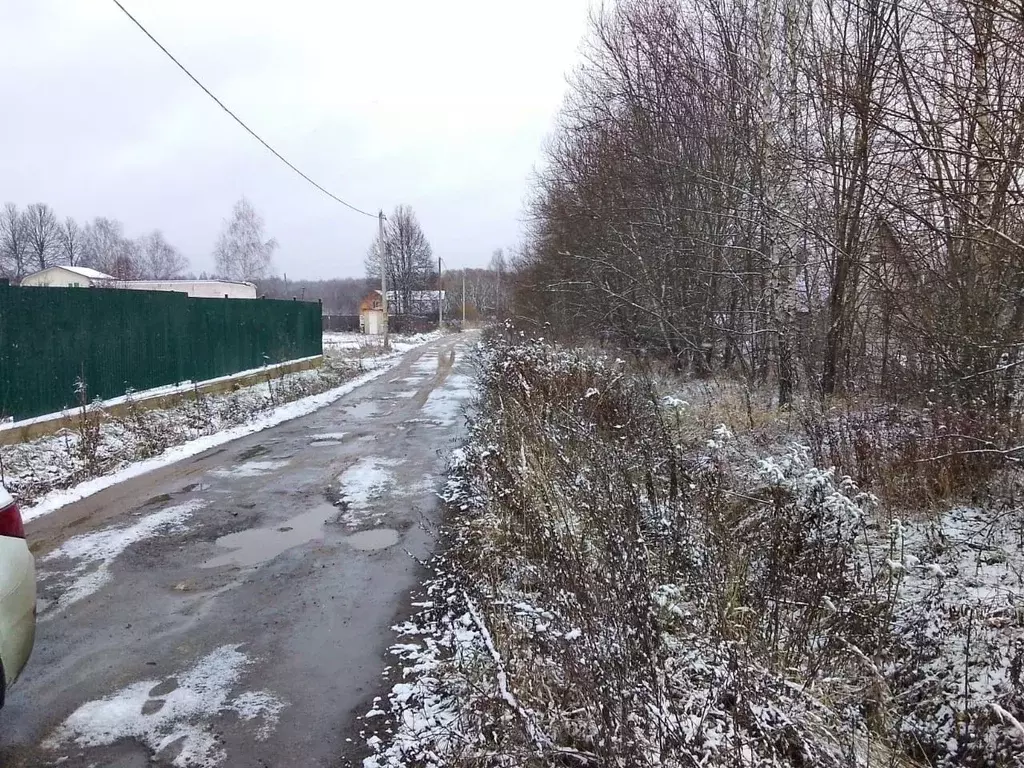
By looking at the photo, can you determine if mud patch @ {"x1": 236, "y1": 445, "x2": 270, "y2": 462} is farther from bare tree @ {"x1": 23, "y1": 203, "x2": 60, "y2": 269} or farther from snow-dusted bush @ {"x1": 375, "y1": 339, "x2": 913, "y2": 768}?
bare tree @ {"x1": 23, "y1": 203, "x2": 60, "y2": 269}

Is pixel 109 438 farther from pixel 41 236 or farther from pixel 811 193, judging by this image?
pixel 41 236

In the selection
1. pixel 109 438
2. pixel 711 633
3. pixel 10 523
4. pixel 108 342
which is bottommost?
pixel 109 438

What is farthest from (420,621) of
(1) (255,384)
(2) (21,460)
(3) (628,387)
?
(1) (255,384)

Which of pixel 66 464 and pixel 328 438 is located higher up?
pixel 66 464

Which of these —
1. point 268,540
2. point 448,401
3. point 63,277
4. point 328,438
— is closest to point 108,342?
point 328,438

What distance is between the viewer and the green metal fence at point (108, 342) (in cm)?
926

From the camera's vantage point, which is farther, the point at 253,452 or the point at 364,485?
the point at 253,452

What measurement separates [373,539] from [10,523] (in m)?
3.23

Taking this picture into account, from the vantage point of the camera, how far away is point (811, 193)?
8.59 m

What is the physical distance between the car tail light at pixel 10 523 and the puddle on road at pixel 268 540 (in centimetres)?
240

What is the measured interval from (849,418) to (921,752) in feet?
12.6

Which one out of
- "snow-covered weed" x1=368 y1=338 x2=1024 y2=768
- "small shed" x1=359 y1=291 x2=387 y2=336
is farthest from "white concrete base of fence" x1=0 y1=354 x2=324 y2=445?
"small shed" x1=359 y1=291 x2=387 y2=336

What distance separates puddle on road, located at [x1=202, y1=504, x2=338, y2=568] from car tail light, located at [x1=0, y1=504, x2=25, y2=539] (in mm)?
2395

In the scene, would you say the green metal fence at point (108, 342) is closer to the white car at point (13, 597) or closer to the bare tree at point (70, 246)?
the white car at point (13, 597)
